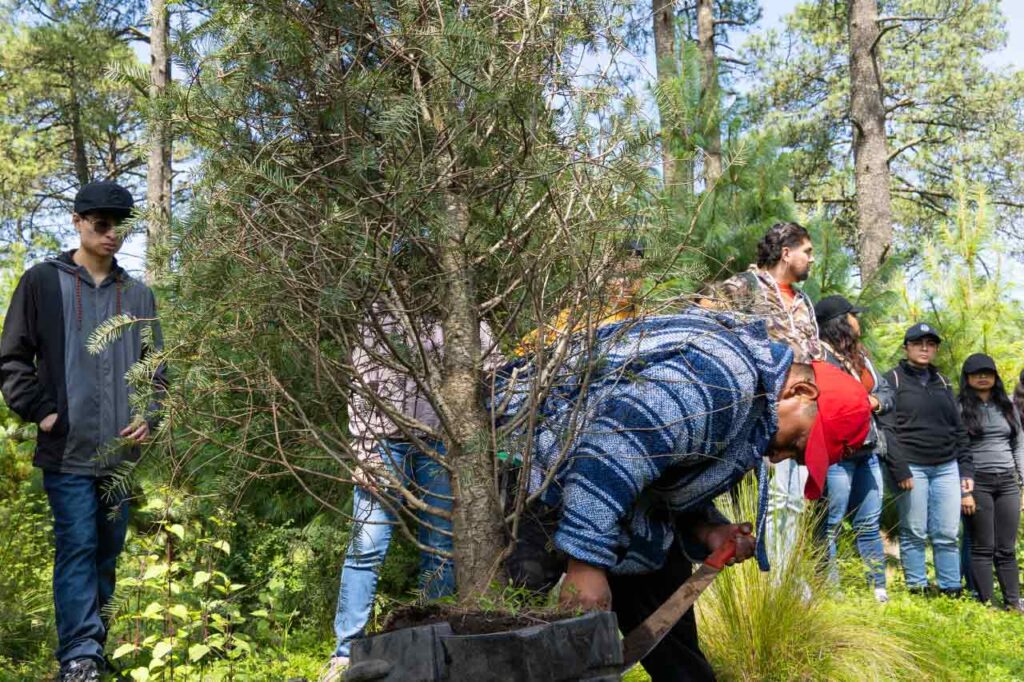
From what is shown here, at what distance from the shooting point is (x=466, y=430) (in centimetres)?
263

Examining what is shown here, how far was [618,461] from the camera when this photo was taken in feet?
7.95

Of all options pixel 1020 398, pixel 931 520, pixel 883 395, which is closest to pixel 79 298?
pixel 883 395

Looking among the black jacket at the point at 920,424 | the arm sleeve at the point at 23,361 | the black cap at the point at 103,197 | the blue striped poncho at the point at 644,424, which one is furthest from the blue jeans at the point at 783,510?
the arm sleeve at the point at 23,361

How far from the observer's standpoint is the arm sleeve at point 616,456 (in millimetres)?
2389

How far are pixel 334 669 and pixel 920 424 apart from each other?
5043mm

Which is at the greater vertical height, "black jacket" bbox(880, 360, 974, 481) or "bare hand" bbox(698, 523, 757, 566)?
"black jacket" bbox(880, 360, 974, 481)

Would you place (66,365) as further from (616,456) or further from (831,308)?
(831,308)

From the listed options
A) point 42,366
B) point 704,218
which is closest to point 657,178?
point 42,366

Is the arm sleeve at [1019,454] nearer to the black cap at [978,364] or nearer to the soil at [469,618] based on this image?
the black cap at [978,364]

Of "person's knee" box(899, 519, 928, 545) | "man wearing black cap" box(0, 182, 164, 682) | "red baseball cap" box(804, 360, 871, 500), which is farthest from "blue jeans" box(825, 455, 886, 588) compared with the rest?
"man wearing black cap" box(0, 182, 164, 682)

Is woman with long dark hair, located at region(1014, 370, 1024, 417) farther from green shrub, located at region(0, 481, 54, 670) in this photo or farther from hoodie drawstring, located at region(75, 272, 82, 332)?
green shrub, located at region(0, 481, 54, 670)

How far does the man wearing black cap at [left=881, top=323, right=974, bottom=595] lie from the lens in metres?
7.10

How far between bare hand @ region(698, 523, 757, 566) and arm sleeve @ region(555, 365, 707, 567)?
0.56m

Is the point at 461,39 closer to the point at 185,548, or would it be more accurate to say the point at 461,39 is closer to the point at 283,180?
the point at 283,180
